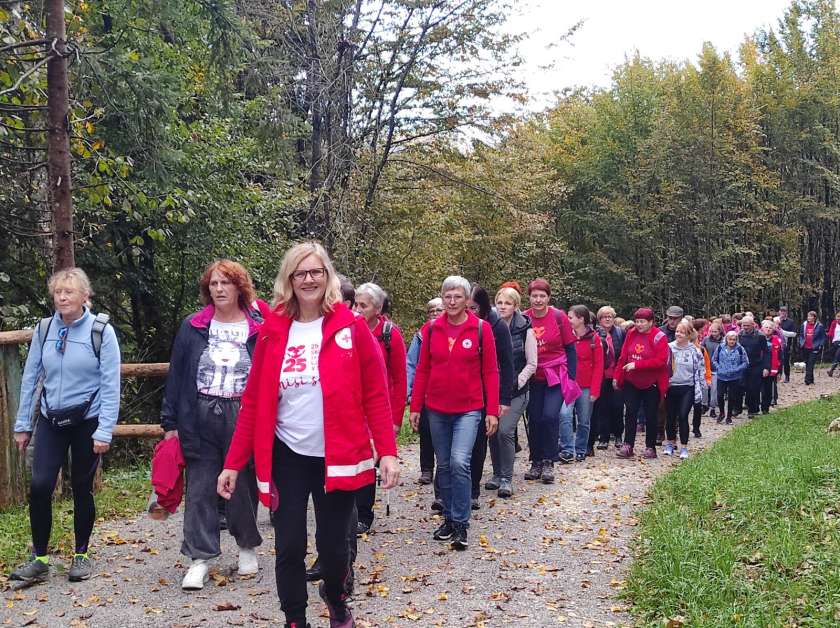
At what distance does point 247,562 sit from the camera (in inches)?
220

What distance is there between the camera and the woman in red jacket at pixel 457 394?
20.9 feet

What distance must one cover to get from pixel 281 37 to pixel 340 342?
1266 cm

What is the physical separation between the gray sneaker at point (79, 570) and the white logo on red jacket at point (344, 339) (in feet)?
9.83

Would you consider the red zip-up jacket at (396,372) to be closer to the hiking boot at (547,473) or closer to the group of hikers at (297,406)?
the group of hikers at (297,406)

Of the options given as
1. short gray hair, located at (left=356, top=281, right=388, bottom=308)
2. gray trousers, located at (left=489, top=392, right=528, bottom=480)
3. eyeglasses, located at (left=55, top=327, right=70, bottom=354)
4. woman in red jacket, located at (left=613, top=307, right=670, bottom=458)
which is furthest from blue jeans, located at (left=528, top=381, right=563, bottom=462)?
eyeglasses, located at (left=55, top=327, right=70, bottom=354)

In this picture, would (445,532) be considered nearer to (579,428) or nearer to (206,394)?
(206,394)

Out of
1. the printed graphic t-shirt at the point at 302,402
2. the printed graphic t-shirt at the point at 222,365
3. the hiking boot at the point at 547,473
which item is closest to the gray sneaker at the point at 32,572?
the printed graphic t-shirt at the point at 222,365

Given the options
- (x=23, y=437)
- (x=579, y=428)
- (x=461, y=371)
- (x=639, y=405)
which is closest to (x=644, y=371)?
(x=639, y=405)

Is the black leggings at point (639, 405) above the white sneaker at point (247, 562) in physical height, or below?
above

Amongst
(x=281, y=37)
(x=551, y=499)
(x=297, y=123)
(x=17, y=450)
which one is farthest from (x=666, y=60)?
(x=17, y=450)

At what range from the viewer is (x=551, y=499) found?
8125 mm

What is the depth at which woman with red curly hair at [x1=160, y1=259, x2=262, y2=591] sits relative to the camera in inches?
210

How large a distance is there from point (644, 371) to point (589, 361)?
81 cm

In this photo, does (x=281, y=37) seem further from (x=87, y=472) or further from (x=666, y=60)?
(x=666, y=60)
